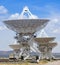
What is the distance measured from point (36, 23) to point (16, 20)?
5933 mm

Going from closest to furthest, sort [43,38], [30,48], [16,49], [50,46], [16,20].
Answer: [16,20] < [30,48] < [43,38] < [50,46] < [16,49]

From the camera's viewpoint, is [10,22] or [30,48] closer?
[10,22]

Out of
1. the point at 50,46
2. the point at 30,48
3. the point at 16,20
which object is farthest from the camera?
the point at 50,46

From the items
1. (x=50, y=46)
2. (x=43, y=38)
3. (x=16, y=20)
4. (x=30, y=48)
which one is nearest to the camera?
(x=16, y=20)

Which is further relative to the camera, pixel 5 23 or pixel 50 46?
pixel 50 46

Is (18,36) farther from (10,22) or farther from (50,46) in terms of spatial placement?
(50,46)

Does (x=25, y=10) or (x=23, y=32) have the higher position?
(x=25, y=10)

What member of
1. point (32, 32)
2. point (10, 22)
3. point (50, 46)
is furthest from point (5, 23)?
point (50, 46)

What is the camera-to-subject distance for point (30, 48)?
99.7m

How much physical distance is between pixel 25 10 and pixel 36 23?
462 inches

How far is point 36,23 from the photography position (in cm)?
9238

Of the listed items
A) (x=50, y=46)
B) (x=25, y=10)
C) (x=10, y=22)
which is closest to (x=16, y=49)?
(x=50, y=46)

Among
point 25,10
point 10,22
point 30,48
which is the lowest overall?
point 30,48

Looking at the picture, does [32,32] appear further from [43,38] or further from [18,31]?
[43,38]
